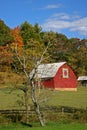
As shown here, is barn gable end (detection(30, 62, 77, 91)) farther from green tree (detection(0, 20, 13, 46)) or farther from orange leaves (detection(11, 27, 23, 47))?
green tree (detection(0, 20, 13, 46))

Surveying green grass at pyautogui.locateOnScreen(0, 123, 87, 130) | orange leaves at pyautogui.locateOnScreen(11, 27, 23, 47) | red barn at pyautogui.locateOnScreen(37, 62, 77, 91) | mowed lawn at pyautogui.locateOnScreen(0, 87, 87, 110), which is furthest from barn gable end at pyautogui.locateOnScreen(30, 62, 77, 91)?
green grass at pyautogui.locateOnScreen(0, 123, 87, 130)

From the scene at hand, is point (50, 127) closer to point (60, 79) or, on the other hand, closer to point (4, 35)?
point (60, 79)

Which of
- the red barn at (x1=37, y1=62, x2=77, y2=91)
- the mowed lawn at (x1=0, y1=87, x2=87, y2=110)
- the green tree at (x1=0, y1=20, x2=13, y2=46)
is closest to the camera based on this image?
the mowed lawn at (x1=0, y1=87, x2=87, y2=110)

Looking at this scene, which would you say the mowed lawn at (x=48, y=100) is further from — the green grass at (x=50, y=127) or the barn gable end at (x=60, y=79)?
the barn gable end at (x=60, y=79)

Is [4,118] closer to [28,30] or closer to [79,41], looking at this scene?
[28,30]

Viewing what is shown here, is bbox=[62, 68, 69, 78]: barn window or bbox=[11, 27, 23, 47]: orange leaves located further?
bbox=[11, 27, 23, 47]: orange leaves

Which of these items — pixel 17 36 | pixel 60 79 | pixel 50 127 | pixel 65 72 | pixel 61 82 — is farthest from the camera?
pixel 17 36

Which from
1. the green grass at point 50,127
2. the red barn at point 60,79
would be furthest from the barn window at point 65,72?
the green grass at point 50,127

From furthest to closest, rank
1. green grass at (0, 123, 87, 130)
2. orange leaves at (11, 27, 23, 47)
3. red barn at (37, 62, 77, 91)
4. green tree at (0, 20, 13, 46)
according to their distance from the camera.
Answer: orange leaves at (11, 27, 23, 47) < green tree at (0, 20, 13, 46) < red barn at (37, 62, 77, 91) < green grass at (0, 123, 87, 130)

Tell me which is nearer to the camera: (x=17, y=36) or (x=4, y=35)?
(x=4, y=35)

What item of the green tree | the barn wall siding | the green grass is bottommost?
the green grass

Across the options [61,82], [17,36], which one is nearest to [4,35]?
[17,36]

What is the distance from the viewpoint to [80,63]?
99.8 metres

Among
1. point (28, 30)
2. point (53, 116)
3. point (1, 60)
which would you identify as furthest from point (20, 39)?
point (53, 116)
